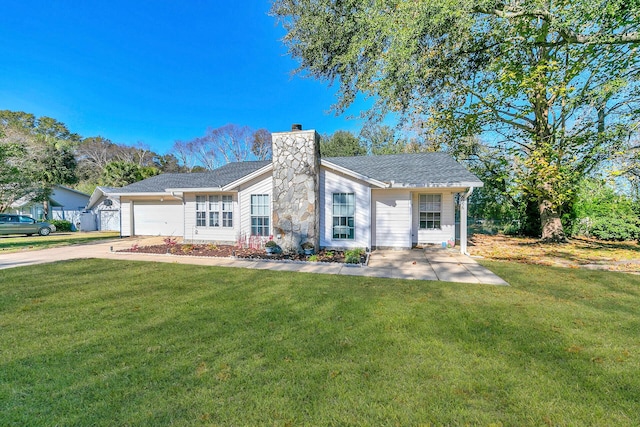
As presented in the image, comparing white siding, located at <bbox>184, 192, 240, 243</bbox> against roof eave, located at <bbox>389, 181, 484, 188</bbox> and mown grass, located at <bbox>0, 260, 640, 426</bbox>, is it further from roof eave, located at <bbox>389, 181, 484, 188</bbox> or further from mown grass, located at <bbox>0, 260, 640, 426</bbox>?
roof eave, located at <bbox>389, 181, 484, 188</bbox>

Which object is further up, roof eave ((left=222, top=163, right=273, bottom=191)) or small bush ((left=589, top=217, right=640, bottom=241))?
roof eave ((left=222, top=163, right=273, bottom=191))

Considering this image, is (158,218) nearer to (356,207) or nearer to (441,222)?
(356,207)

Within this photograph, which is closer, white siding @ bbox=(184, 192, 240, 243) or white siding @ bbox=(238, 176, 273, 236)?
white siding @ bbox=(238, 176, 273, 236)

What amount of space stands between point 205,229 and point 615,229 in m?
19.9

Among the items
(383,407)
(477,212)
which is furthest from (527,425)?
(477,212)

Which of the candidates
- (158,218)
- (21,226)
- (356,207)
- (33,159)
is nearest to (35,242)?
(21,226)

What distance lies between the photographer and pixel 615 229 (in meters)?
13.4

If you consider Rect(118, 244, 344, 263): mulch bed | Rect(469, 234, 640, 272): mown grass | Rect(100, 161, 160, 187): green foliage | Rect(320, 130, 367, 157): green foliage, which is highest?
Rect(320, 130, 367, 157): green foliage

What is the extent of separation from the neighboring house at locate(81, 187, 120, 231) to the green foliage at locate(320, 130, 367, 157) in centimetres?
2126

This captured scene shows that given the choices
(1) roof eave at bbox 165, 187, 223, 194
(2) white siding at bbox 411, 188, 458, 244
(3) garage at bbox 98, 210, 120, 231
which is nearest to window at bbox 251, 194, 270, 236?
(1) roof eave at bbox 165, 187, 223, 194

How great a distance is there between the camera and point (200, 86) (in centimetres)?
2630

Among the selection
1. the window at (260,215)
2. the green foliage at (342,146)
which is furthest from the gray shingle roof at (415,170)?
the green foliage at (342,146)

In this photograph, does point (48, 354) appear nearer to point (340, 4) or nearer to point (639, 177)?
point (340, 4)

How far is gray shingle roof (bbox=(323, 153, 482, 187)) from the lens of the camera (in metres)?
9.93
